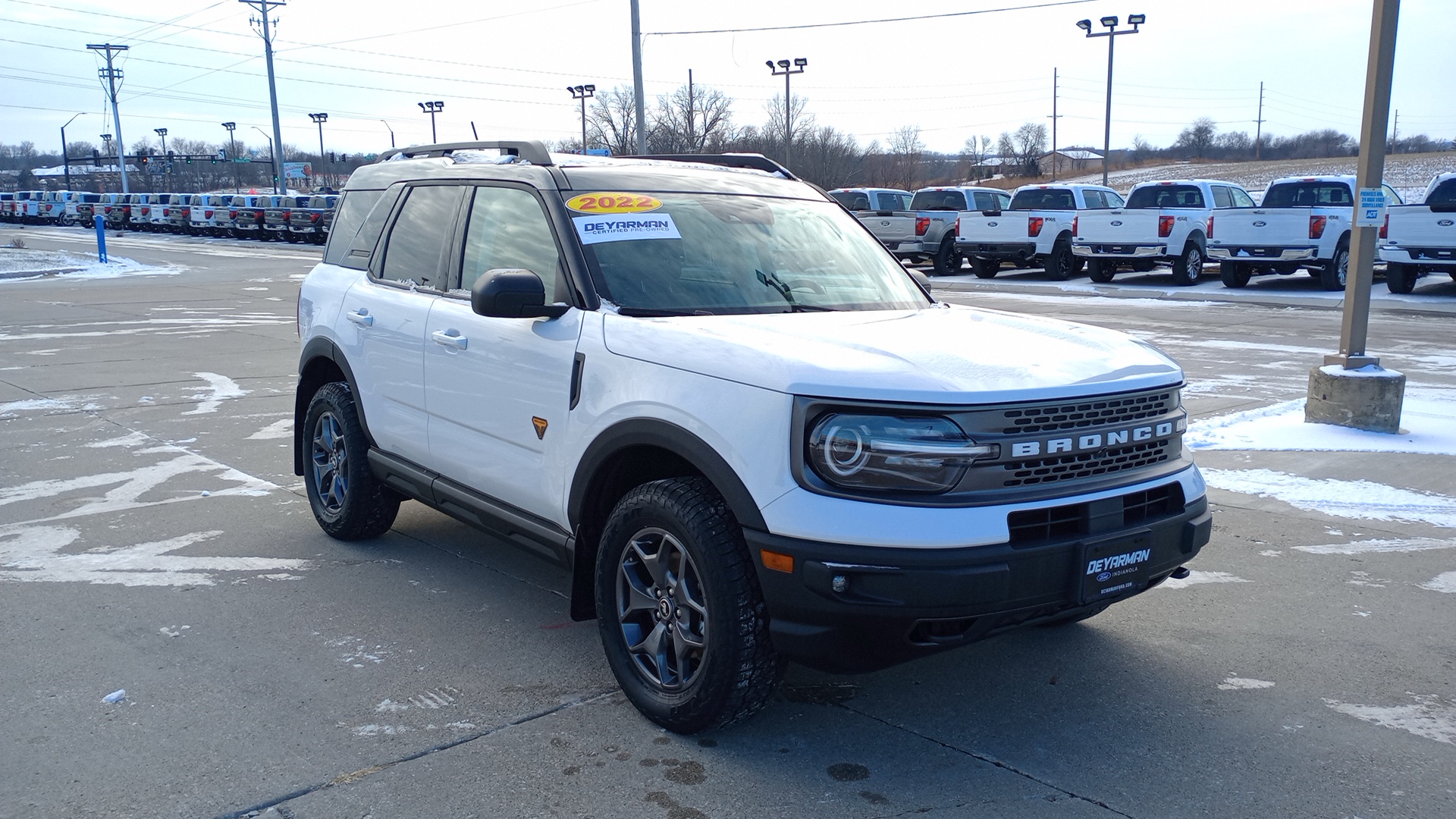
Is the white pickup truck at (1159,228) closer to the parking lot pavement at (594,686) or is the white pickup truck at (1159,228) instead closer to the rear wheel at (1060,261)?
the rear wheel at (1060,261)

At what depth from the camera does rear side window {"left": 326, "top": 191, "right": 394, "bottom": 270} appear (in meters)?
5.86

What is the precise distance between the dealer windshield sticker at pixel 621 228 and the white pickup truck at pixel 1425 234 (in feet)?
60.2

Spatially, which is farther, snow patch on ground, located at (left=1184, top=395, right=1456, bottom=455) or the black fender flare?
snow patch on ground, located at (left=1184, top=395, right=1456, bottom=455)

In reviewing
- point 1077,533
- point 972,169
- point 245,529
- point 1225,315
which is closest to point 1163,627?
point 1077,533

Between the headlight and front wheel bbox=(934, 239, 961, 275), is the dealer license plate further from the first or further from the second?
front wheel bbox=(934, 239, 961, 275)

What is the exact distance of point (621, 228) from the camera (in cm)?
433

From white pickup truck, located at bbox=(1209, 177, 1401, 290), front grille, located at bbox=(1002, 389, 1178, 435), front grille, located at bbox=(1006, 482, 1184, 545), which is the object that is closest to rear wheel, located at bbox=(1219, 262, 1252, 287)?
white pickup truck, located at bbox=(1209, 177, 1401, 290)

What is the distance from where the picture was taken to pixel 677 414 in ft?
11.8

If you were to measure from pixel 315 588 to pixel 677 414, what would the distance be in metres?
2.49

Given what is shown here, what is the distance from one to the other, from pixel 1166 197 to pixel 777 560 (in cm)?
2202

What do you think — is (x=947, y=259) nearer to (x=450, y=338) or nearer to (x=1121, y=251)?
(x=1121, y=251)

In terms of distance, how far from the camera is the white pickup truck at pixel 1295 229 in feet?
66.5

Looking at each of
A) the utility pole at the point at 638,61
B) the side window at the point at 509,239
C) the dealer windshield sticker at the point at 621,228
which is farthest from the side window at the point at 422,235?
the utility pole at the point at 638,61

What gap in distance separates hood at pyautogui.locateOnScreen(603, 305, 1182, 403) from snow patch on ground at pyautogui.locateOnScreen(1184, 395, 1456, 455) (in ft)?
14.2
